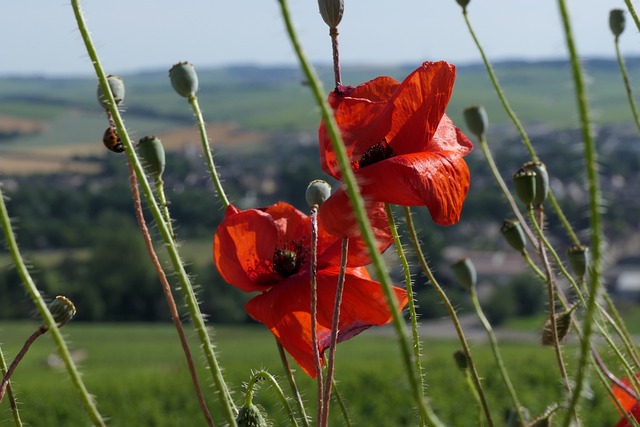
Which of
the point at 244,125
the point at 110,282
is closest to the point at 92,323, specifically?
the point at 110,282

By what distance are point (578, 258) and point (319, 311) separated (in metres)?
0.15

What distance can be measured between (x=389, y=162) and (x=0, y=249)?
35870 mm

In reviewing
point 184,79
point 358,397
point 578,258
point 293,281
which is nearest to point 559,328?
point 578,258

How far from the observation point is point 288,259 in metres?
0.54

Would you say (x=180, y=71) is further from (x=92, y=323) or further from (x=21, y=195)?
(x=21, y=195)

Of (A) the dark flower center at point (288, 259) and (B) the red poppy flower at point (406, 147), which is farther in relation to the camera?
(A) the dark flower center at point (288, 259)

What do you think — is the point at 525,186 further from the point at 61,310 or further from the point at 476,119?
the point at 61,310

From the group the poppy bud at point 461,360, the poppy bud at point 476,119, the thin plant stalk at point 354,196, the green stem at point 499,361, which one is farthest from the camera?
the poppy bud at point 476,119

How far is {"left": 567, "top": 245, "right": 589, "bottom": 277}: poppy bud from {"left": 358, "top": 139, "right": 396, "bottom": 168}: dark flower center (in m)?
0.12

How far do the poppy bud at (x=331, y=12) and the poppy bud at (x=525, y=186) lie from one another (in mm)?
128

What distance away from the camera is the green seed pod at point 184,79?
0.50 meters

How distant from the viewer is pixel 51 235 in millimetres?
35812

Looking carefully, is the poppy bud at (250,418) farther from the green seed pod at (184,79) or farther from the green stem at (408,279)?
the green seed pod at (184,79)

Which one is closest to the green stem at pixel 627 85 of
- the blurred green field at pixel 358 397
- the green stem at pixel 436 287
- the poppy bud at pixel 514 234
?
the poppy bud at pixel 514 234
